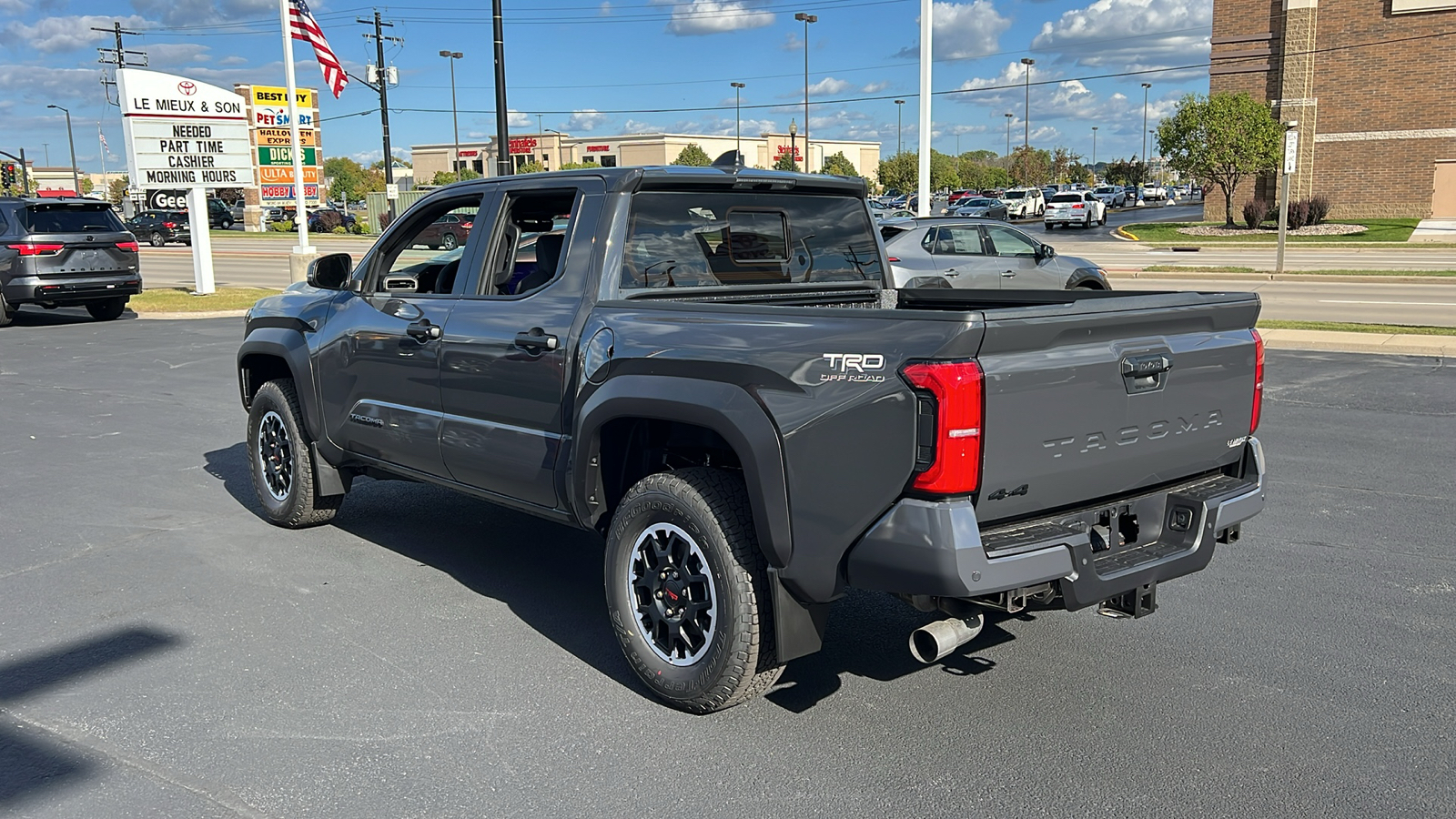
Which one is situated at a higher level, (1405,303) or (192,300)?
(192,300)

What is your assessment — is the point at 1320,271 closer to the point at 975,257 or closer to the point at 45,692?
the point at 975,257

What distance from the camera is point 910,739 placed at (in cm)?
389

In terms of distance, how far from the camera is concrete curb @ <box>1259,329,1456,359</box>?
12.9 metres

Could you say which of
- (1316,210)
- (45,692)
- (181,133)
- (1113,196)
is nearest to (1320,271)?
(1316,210)

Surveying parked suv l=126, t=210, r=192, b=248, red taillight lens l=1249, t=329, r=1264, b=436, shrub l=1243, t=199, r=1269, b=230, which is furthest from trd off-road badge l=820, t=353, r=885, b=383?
parked suv l=126, t=210, r=192, b=248

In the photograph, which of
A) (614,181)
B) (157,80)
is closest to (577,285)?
(614,181)

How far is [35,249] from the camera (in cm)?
1745

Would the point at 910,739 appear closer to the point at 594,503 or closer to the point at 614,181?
the point at 594,503

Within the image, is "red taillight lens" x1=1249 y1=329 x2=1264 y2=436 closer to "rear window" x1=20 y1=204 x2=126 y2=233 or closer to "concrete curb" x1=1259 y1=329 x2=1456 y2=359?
"concrete curb" x1=1259 y1=329 x2=1456 y2=359

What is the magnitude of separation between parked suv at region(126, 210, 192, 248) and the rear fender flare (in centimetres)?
5683

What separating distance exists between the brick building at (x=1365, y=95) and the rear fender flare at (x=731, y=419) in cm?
4572

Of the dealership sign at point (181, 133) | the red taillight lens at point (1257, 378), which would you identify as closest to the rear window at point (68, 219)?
the dealership sign at point (181, 133)

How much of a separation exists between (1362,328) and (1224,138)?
30761 mm

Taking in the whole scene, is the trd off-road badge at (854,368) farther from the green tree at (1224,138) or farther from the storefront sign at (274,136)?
the green tree at (1224,138)
